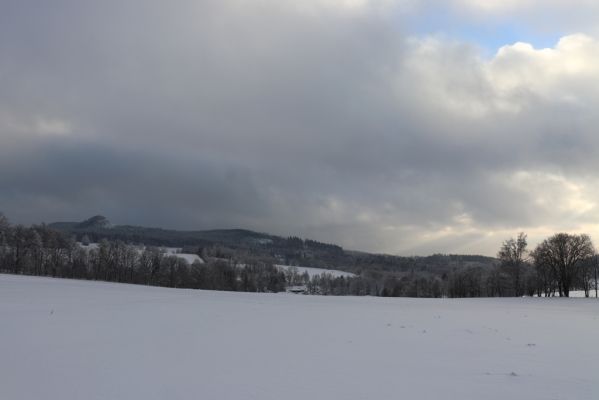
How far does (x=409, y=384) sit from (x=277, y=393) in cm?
302

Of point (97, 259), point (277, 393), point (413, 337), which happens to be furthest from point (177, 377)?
point (97, 259)

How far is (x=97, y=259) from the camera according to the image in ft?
418

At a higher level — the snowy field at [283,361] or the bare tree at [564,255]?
the bare tree at [564,255]

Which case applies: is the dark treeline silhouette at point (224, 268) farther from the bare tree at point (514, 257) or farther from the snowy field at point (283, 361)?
the snowy field at point (283, 361)

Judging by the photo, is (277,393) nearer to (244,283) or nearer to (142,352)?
(142,352)

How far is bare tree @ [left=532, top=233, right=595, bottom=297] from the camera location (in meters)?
77.2

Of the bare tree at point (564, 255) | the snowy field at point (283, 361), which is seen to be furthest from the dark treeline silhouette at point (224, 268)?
the snowy field at point (283, 361)

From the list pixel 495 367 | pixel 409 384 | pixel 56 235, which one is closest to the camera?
pixel 409 384

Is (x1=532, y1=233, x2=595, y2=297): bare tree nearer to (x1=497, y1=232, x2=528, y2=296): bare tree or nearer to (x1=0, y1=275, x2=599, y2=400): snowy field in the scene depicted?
(x1=497, y1=232, x2=528, y2=296): bare tree

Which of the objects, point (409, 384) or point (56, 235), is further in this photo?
point (56, 235)

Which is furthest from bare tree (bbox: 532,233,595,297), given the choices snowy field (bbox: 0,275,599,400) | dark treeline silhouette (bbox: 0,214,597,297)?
snowy field (bbox: 0,275,599,400)

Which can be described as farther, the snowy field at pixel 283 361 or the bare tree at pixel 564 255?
the bare tree at pixel 564 255

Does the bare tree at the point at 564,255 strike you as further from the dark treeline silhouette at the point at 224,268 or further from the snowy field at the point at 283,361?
the snowy field at the point at 283,361

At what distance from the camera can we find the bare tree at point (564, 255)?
253 feet
